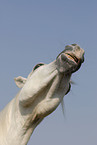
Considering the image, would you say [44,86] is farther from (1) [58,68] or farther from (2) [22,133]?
(2) [22,133]

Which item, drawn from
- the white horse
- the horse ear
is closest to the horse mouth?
the white horse

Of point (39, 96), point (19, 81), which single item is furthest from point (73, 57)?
point (19, 81)

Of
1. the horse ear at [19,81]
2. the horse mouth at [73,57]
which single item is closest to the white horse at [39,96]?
the horse mouth at [73,57]

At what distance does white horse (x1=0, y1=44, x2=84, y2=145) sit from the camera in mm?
4367

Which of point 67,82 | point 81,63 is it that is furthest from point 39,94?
point 81,63

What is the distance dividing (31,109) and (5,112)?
1.62ft

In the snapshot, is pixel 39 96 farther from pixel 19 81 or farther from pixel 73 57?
pixel 19 81

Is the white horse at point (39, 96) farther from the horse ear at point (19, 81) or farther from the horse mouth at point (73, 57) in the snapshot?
the horse ear at point (19, 81)

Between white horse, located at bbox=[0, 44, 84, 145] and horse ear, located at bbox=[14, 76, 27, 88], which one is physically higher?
horse ear, located at bbox=[14, 76, 27, 88]

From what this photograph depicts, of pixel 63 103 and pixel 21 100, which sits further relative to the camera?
pixel 63 103

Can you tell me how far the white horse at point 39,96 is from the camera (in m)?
4.37

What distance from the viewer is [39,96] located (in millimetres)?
4527

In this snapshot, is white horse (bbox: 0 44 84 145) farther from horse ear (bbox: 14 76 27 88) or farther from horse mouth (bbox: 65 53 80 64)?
horse ear (bbox: 14 76 27 88)

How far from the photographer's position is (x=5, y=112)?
4.88 metres
